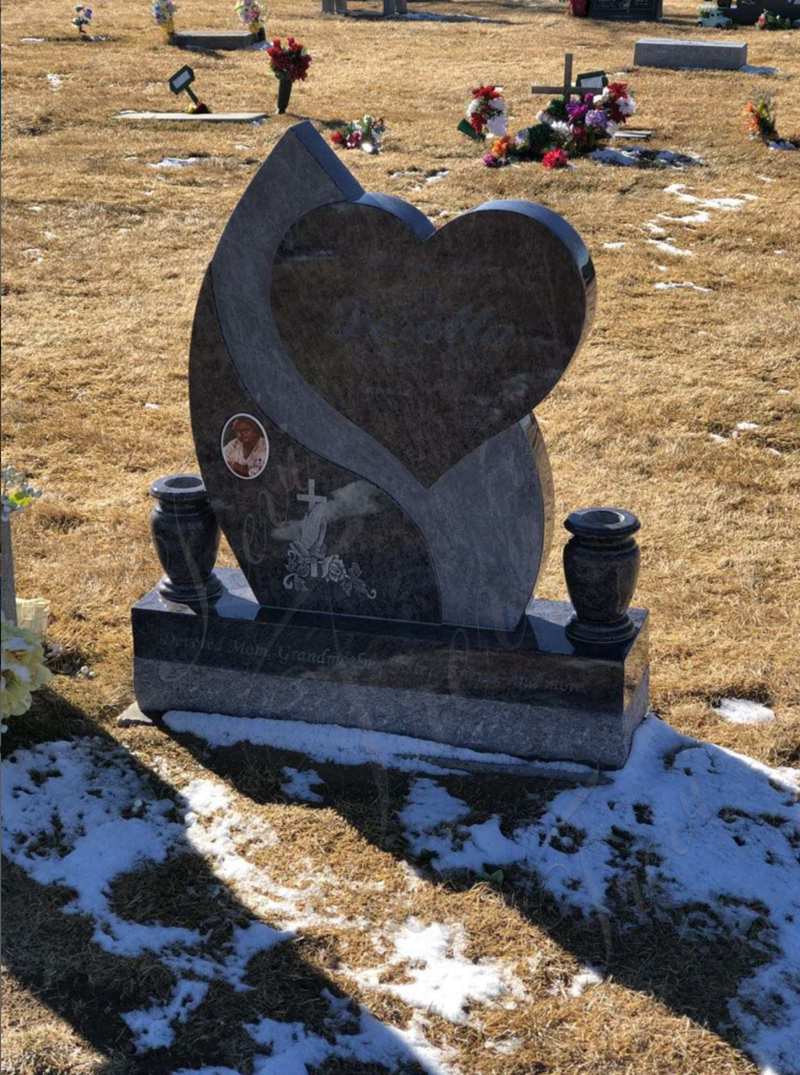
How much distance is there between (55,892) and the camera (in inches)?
172

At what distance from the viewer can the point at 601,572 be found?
471 cm

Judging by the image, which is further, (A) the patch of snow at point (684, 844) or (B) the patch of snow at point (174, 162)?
(B) the patch of snow at point (174, 162)

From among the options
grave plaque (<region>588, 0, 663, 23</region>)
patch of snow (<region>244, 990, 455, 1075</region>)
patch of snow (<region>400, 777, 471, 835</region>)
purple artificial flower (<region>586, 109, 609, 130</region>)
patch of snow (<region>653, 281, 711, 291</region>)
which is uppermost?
grave plaque (<region>588, 0, 663, 23</region>)

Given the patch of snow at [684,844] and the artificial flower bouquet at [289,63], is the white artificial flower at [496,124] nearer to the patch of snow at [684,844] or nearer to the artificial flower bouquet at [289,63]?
the artificial flower bouquet at [289,63]

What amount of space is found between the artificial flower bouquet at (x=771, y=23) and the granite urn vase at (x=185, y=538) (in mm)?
21176

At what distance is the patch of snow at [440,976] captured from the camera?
154 inches

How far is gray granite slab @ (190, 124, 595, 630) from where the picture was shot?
14.8ft

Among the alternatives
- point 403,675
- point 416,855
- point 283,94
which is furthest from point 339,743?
point 283,94

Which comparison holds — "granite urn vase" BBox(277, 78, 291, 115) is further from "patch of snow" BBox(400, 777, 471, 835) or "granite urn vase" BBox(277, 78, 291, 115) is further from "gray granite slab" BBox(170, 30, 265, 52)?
"patch of snow" BBox(400, 777, 471, 835)

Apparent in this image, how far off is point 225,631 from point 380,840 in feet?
3.63

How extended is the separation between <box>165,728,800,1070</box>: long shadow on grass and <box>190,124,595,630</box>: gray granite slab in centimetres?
66

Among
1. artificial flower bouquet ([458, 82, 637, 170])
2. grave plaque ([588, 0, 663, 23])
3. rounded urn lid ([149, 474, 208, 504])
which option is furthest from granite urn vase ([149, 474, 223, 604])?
grave plaque ([588, 0, 663, 23])

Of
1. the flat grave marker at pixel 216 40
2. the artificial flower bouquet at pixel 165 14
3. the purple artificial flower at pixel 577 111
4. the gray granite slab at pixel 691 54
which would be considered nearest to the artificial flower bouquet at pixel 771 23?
the gray granite slab at pixel 691 54

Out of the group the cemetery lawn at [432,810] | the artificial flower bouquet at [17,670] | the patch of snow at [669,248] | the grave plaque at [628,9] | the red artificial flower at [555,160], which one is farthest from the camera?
the grave plaque at [628,9]
